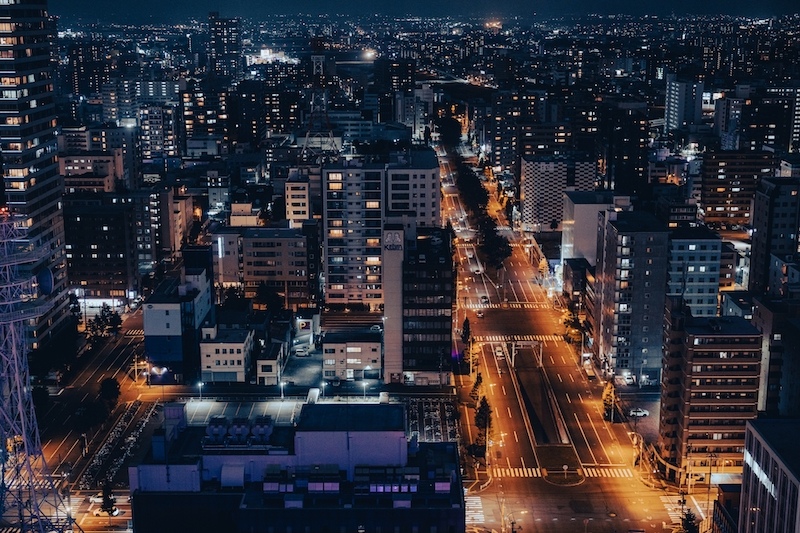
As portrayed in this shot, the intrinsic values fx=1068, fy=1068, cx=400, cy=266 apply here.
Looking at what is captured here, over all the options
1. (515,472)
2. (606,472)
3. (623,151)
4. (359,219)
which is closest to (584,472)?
(606,472)

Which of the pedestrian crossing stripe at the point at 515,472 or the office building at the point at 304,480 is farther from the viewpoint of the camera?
the pedestrian crossing stripe at the point at 515,472

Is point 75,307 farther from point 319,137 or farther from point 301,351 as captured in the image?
point 319,137

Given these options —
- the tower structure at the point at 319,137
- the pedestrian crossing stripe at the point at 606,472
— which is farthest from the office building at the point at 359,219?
Result: the pedestrian crossing stripe at the point at 606,472

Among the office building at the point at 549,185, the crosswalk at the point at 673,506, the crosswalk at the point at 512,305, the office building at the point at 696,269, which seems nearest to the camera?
the crosswalk at the point at 673,506

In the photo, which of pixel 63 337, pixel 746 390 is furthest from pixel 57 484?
pixel 746 390

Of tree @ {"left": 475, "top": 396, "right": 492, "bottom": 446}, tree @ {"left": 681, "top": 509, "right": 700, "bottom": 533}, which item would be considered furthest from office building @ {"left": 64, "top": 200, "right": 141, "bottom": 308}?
tree @ {"left": 681, "top": 509, "right": 700, "bottom": 533}

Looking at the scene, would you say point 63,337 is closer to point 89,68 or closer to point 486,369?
point 486,369

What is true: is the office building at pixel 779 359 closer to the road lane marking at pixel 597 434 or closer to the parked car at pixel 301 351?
the road lane marking at pixel 597 434
